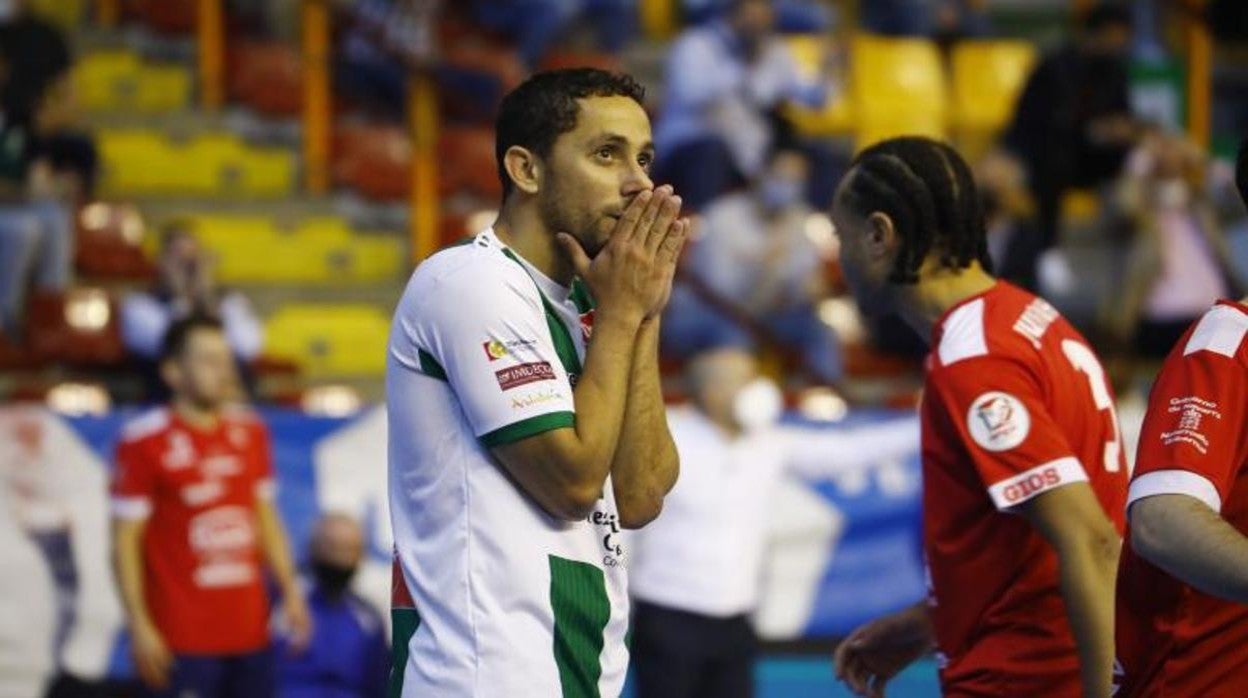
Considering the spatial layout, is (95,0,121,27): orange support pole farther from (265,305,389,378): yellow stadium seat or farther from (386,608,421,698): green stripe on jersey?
(386,608,421,698): green stripe on jersey

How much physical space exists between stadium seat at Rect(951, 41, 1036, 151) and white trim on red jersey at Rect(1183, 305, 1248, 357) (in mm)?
11306

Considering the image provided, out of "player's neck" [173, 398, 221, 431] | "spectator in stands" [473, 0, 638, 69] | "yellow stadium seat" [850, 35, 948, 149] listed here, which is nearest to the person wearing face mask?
"player's neck" [173, 398, 221, 431]

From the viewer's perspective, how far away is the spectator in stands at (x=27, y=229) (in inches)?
440

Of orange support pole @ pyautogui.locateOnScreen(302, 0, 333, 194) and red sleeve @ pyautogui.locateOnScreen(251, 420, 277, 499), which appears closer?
red sleeve @ pyautogui.locateOnScreen(251, 420, 277, 499)

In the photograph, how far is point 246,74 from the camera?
13844 millimetres

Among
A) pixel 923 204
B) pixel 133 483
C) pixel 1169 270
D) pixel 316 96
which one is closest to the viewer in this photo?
pixel 923 204

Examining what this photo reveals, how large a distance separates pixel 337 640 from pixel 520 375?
17.5 feet

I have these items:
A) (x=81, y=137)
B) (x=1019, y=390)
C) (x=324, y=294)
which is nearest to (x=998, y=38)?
(x=324, y=294)

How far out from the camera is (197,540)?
8.53 m

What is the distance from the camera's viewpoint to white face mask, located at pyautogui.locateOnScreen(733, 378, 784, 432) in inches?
360

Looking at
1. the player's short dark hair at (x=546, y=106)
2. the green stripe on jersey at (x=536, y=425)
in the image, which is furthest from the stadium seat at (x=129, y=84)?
the green stripe on jersey at (x=536, y=425)

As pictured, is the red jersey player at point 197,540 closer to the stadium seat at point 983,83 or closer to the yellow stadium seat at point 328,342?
the yellow stadium seat at point 328,342

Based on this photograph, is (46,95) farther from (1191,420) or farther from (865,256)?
(1191,420)

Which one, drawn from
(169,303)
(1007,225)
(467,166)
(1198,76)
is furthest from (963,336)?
(1198,76)
